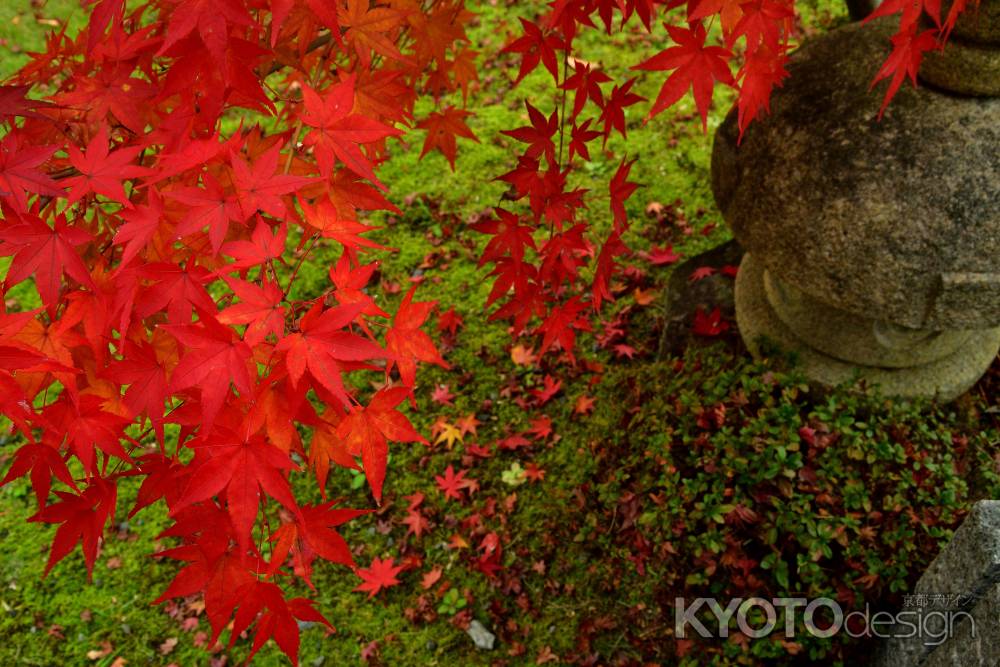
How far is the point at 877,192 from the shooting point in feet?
8.27

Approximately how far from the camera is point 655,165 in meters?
5.25

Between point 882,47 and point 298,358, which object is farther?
point 882,47

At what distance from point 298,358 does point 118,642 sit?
2886 mm

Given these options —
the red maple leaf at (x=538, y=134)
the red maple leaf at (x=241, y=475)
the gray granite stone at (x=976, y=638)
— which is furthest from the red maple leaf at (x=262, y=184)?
the gray granite stone at (x=976, y=638)

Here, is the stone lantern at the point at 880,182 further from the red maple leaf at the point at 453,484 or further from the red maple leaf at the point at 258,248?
the red maple leaf at the point at 258,248

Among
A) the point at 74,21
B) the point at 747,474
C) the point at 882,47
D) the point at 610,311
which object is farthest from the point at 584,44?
the point at 74,21

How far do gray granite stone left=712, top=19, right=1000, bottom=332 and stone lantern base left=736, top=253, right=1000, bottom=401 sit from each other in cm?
55

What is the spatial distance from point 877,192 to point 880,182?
38 mm

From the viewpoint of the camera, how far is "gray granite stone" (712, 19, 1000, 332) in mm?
2449

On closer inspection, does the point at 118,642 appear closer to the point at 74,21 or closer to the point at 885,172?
the point at 885,172

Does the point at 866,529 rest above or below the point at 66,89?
below

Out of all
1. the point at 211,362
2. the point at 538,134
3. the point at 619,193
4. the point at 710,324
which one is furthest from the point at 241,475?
the point at 710,324

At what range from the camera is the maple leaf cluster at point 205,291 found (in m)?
1.47

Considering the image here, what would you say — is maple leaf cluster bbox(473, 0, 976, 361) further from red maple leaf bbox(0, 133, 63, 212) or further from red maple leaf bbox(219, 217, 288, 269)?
red maple leaf bbox(0, 133, 63, 212)
